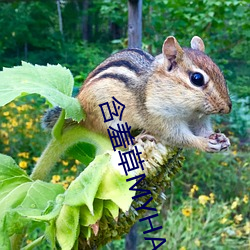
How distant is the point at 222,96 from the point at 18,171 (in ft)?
0.89

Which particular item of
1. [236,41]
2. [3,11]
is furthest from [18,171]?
[3,11]

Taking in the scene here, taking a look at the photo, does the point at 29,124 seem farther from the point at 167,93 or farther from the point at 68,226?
the point at 68,226

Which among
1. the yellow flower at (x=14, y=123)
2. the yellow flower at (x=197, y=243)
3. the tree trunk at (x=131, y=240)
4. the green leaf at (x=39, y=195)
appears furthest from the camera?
the yellow flower at (x=14, y=123)

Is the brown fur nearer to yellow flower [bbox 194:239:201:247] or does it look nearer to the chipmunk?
the chipmunk

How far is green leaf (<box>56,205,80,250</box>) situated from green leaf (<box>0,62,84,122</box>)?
0.43 feet

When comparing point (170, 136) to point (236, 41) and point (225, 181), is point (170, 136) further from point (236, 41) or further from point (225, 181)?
point (225, 181)

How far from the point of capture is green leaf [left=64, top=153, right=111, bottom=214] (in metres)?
0.42

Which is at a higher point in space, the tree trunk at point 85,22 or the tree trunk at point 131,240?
the tree trunk at point 85,22

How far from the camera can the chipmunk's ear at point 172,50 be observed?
654mm

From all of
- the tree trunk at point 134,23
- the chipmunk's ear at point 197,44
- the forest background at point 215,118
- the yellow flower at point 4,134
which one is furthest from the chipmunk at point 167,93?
the yellow flower at point 4,134

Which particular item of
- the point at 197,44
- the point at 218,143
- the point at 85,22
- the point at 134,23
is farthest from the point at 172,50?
the point at 85,22

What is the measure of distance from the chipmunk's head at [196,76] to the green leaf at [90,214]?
0.77 feet

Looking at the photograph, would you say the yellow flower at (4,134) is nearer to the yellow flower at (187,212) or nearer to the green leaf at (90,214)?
the yellow flower at (187,212)

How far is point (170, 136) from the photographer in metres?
0.63
